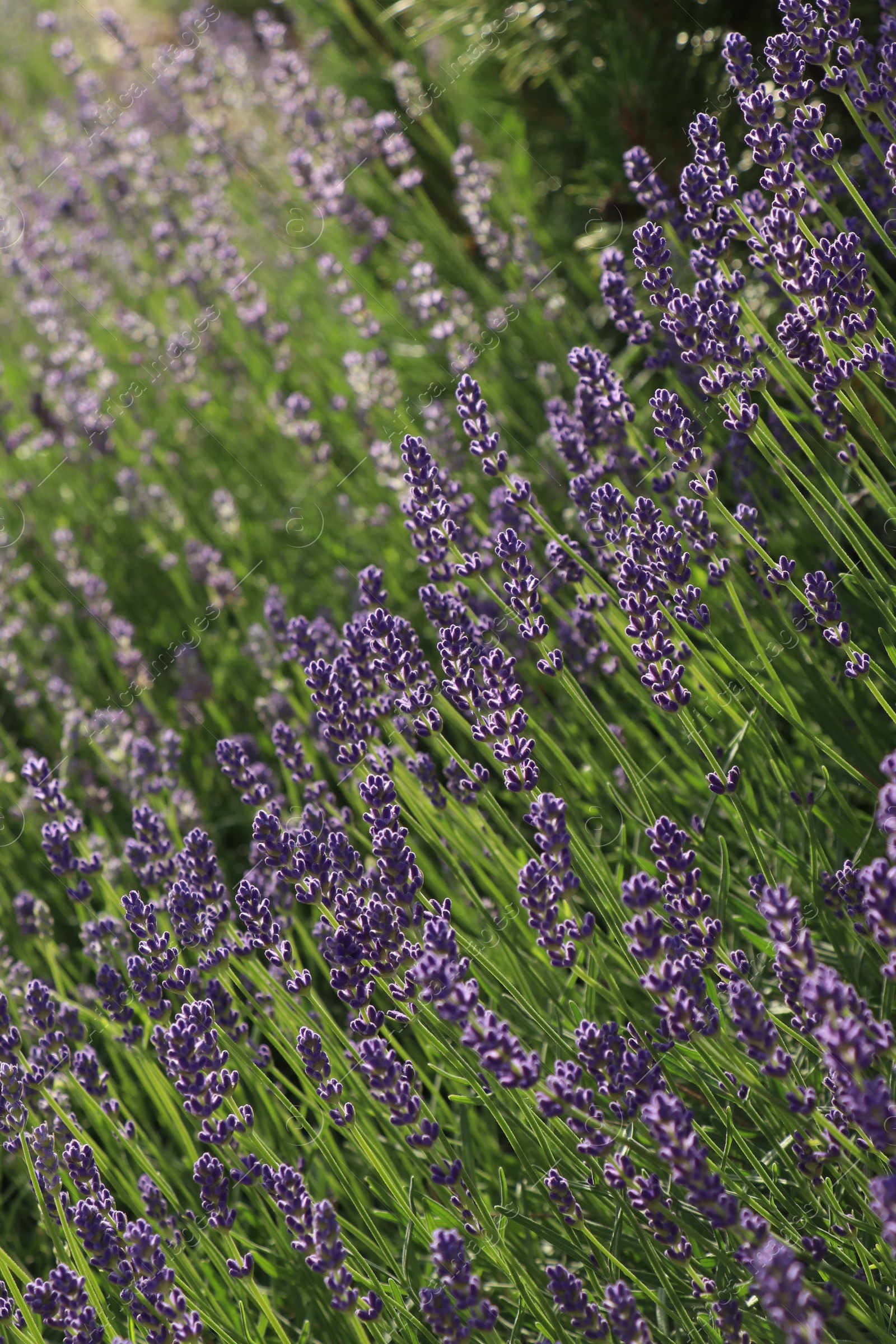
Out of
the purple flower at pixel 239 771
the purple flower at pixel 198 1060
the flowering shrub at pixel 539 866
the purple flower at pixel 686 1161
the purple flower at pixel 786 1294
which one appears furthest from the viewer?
the purple flower at pixel 239 771

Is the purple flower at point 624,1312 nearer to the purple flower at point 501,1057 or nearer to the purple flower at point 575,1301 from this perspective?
the purple flower at point 575,1301

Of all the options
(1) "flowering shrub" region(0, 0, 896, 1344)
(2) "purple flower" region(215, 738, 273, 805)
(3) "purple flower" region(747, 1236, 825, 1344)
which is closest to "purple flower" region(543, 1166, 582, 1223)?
(1) "flowering shrub" region(0, 0, 896, 1344)

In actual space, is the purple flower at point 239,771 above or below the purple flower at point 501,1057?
above

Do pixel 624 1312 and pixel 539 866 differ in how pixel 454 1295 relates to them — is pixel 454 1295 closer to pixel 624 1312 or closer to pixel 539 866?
pixel 624 1312

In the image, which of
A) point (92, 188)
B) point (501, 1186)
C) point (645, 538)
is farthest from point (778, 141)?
point (92, 188)

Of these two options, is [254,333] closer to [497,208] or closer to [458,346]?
[497,208]

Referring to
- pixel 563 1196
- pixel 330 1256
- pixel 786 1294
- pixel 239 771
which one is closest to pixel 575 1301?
pixel 563 1196

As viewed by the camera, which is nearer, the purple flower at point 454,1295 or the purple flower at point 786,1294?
the purple flower at point 786,1294

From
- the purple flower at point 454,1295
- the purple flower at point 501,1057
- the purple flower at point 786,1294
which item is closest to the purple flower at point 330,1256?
the purple flower at point 454,1295

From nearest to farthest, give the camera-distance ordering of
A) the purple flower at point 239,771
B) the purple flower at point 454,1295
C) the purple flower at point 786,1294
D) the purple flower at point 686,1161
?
the purple flower at point 786,1294
the purple flower at point 686,1161
the purple flower at point 454,1295
the purple flower at point 239,771
